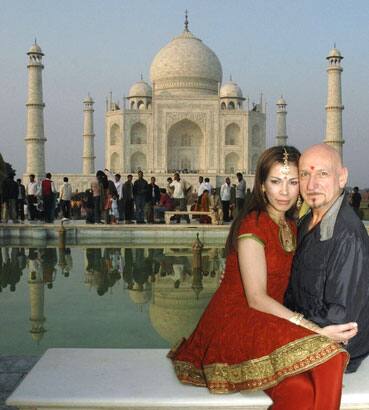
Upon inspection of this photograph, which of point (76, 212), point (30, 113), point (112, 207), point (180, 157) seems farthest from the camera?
point (180, 157)

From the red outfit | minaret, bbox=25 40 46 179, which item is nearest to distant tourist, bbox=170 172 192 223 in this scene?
the red outfit

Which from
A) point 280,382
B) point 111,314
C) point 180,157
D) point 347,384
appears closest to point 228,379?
point 280,382

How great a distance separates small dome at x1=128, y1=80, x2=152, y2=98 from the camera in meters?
35.4

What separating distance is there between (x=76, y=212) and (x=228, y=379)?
1310 cm

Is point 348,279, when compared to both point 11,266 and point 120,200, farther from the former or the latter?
point 120,200

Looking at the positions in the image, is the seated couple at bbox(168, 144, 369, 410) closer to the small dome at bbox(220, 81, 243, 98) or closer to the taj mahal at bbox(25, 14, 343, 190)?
the taj mahal at bbox(25, 14, 343, 190)

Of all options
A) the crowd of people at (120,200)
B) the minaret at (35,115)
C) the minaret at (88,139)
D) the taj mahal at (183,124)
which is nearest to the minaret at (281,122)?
the taj mahal at (183,124)

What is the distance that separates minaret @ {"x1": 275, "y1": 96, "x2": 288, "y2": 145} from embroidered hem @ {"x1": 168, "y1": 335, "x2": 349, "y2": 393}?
113 ft

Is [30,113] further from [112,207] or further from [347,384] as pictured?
[347,384]

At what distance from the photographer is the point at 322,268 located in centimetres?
186

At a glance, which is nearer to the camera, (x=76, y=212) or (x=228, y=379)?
(x=228, y=379)

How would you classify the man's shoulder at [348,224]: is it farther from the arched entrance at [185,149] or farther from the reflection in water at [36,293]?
the arched entrance at [185,149]

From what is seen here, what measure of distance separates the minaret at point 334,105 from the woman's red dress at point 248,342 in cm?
2586

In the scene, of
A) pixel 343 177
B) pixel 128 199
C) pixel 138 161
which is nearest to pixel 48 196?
pixel 128 199
